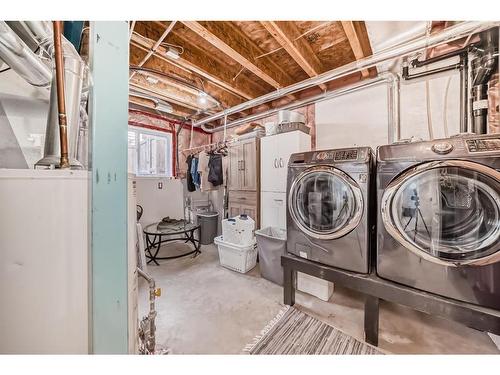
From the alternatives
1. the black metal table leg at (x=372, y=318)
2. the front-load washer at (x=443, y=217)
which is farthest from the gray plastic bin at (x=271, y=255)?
the front-load washer at (x=443, y=217)

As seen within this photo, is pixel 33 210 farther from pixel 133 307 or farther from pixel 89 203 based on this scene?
pixel 133 307

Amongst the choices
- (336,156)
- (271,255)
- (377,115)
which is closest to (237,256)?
(271,255)

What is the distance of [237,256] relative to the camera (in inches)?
98.7

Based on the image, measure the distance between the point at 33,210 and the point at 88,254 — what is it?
8.8 inches

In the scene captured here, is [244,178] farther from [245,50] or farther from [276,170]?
[245,50]

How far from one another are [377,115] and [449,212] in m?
1.59

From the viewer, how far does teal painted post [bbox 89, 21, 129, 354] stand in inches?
28.1

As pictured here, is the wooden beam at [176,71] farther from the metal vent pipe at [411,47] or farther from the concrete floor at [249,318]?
the concrete floor at [249,318]

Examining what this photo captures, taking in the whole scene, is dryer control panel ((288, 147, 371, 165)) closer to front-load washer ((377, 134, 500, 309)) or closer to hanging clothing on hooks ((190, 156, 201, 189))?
front-load washer ((377, 134, 500, 309))

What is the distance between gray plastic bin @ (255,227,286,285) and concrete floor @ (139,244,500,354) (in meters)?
0.09

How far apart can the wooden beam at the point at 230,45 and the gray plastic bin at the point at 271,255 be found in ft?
6.38

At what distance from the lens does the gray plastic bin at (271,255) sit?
2.17 metres

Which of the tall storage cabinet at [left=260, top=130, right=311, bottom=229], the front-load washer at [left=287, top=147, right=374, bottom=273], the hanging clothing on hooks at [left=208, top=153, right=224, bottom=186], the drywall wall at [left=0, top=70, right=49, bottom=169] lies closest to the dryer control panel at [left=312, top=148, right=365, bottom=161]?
A: the front-load washer at [left=287, top=147, right=374, bottom=273]

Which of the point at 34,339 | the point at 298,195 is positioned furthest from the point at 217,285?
the point at 34,339
